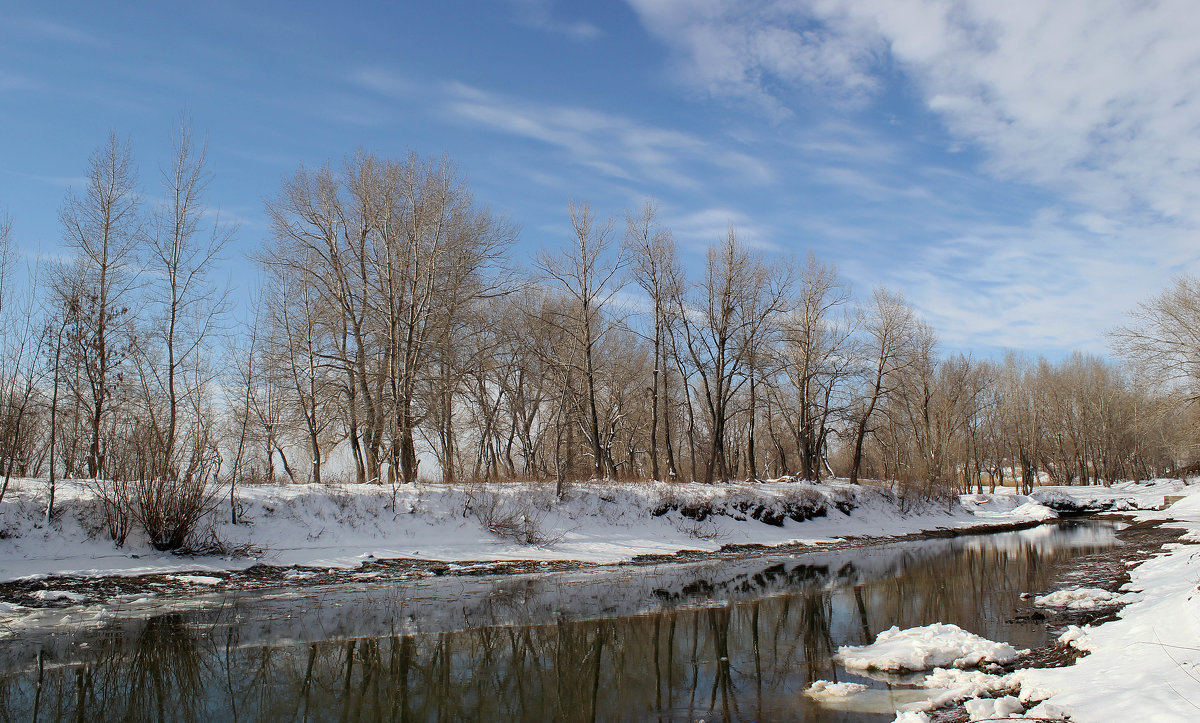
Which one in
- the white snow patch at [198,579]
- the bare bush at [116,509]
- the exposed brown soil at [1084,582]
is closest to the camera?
the exposed brown soil at [1084,582]

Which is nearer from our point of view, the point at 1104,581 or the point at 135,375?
the point at 1104,581

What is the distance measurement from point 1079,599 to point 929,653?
237 inches

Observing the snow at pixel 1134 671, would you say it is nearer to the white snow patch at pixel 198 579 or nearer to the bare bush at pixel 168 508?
the white snow patch at pixel 198 579

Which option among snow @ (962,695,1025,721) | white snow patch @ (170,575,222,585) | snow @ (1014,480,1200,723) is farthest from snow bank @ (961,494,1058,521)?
white snow patch @ (170,575,222,585)

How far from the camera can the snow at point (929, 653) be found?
8.55 meters

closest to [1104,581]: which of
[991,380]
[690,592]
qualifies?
[690,592]

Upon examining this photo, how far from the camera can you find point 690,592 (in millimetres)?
15172

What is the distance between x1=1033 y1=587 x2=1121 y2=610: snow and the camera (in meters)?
12.0

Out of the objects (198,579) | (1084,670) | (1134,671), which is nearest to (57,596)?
(198,579)

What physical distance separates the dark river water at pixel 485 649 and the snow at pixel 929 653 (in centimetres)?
46

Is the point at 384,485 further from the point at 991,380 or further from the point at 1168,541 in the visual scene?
the point at 991,380

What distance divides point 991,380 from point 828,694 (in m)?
61.8

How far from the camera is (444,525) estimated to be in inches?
799

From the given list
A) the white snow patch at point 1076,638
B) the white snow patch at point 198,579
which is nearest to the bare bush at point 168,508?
the white snow patch at point 198,579
